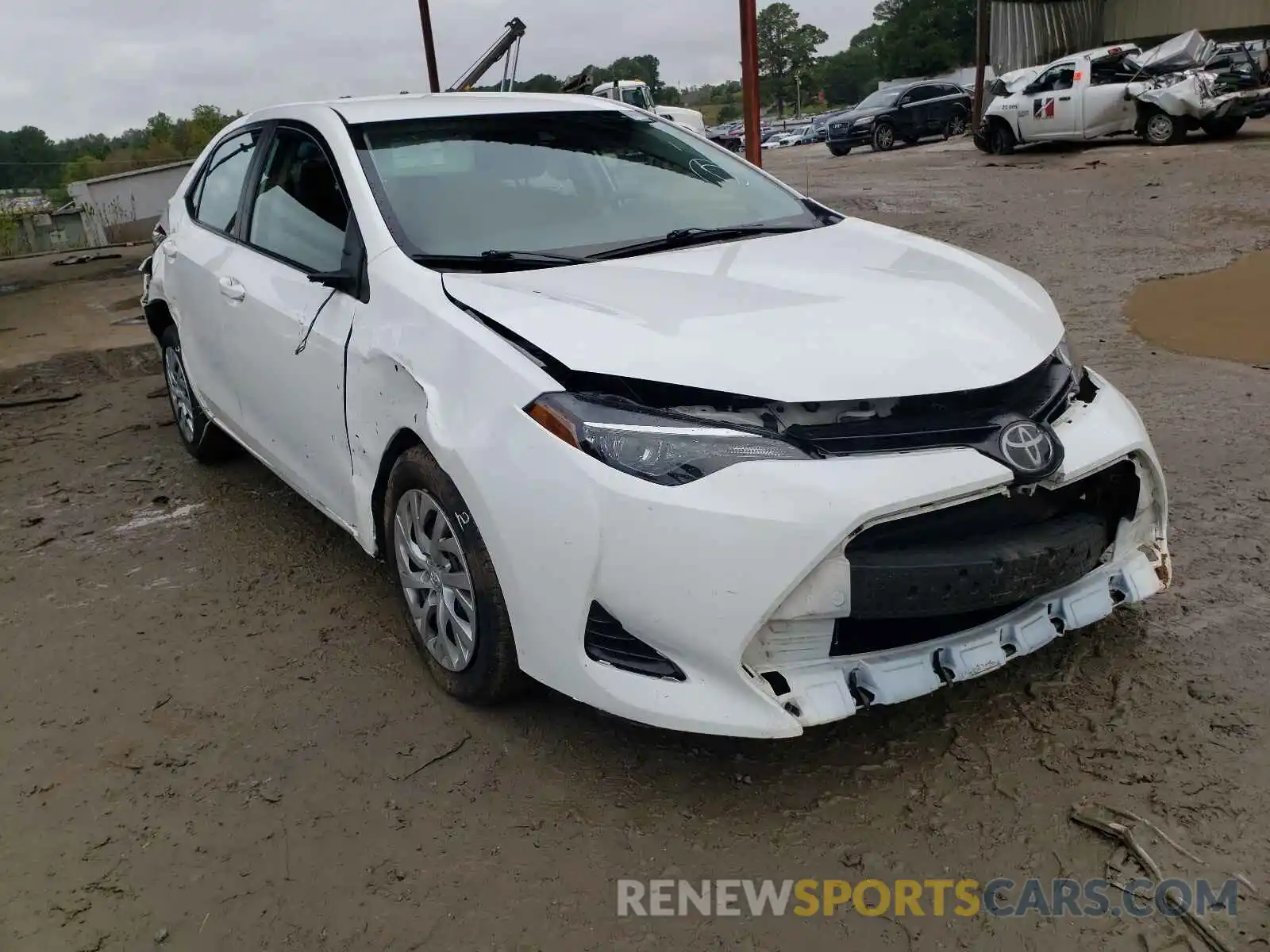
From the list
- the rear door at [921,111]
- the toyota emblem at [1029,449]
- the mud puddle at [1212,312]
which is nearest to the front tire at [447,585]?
the toyota emblem at [1029,449]

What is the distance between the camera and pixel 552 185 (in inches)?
131

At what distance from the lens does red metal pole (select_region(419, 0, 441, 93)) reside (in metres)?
15.4

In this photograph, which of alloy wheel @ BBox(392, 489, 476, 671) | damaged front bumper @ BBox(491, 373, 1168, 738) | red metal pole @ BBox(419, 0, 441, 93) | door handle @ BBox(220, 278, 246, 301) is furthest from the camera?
red metal pole @ BBox(419, 0, 441, 93)

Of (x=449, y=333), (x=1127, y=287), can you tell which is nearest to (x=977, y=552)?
(x=449, y=333)

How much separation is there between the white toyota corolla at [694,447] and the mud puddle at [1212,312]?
318cm

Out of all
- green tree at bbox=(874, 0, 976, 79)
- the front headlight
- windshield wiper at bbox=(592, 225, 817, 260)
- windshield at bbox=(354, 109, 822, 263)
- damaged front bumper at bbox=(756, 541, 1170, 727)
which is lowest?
damaged front bumper at bbox=(756, 541, 1170, 727)

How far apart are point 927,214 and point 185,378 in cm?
856

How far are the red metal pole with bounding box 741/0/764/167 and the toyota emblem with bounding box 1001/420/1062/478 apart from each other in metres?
6.29

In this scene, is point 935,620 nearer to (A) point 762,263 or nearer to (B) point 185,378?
(A) point 762,263

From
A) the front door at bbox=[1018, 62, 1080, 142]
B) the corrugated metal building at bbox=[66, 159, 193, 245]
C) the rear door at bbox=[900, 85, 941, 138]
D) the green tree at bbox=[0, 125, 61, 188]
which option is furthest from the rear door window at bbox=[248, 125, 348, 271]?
the green tree at bbox=[0, 125, 61, 188]

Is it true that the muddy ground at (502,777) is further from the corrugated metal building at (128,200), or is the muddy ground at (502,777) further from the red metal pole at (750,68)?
the corrugated metal building at (128,200)

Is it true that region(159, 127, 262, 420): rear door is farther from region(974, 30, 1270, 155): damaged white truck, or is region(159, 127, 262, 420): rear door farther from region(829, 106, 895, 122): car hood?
region(829, 106, 895, 122): car hood

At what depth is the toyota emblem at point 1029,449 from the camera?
7.21 feet

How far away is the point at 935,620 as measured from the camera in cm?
230
